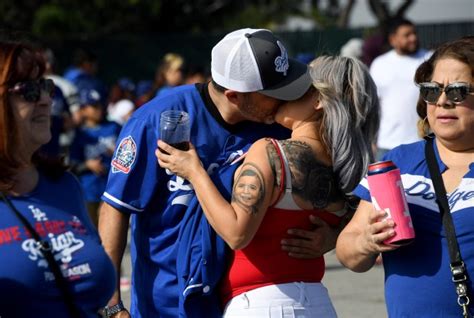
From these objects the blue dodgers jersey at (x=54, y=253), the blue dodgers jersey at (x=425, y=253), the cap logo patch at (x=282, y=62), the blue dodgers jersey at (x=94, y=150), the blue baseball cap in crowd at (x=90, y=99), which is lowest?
the blue dodgers jersey at (x=94, y=150)

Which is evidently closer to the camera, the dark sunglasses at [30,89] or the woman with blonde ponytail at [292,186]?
the dark sunglasses at [30,89]

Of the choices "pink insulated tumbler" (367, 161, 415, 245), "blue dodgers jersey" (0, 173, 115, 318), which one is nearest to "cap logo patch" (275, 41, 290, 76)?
"pink insulated tumbler" (367, 161, 415, 245)

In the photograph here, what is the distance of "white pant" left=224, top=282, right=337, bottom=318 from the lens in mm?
4309

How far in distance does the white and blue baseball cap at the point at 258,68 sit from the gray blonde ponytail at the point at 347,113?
11 cm

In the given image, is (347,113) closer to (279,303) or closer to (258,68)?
(258,68)

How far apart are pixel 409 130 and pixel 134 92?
8352mm

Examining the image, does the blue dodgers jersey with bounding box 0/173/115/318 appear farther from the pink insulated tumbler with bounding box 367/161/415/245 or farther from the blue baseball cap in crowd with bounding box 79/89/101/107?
the blue baseball cap in crowd with bounding box 79/89/101/107

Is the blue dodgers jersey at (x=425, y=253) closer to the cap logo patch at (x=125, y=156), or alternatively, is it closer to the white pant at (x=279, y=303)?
the white pant at (x=279, y=303)

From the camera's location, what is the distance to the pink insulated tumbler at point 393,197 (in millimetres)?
3836

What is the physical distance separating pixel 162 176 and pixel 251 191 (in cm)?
60

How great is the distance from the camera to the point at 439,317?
13.0 feet

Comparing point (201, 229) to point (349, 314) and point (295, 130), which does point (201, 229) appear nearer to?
point (295, 130)

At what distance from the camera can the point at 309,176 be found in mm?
4312

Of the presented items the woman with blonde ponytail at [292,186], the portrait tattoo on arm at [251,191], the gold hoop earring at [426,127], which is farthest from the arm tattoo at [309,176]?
the gold hoop earring at [426,127]
